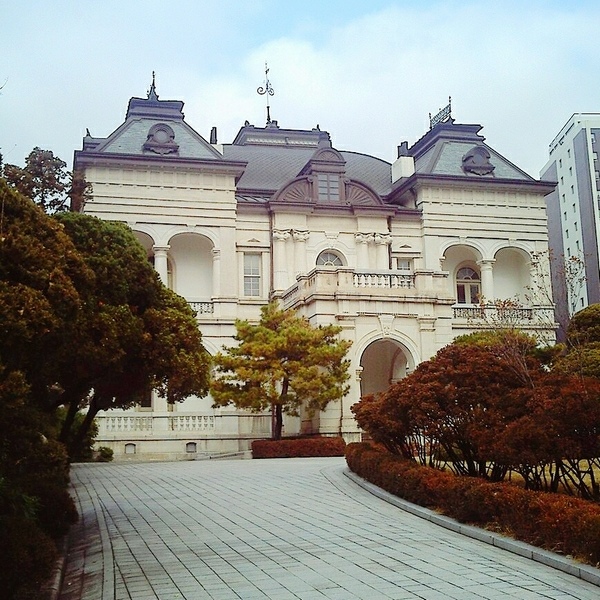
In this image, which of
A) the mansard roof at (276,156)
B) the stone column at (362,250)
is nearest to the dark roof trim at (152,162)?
the mansard roof at (276,156)

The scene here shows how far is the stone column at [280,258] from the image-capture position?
33688 mm

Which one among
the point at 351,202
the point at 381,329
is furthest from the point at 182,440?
the point at 351,202

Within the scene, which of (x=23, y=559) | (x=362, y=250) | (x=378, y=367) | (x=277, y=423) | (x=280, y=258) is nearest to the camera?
(x=23, y=559)

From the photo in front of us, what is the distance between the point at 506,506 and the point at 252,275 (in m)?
24.8

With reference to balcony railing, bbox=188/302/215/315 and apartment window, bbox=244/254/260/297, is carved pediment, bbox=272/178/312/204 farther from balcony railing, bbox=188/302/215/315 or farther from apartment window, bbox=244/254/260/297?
balcony railing, bbox=188/302/215/315

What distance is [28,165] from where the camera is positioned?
17828 mm

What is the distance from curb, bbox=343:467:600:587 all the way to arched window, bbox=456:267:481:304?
963 inches

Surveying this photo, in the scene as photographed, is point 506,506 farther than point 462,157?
No

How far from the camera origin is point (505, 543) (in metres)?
9.64

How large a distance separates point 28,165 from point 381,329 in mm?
13669

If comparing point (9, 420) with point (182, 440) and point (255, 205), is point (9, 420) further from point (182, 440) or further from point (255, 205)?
point (255, 205)

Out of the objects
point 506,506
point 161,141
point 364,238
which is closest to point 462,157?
point 364,238

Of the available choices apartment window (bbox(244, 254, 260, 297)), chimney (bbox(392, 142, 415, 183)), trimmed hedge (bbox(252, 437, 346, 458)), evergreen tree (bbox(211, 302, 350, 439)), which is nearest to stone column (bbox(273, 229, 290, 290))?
apartment window (bbox(244, 254, 260, 297))

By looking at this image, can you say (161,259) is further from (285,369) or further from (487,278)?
(487,278)
